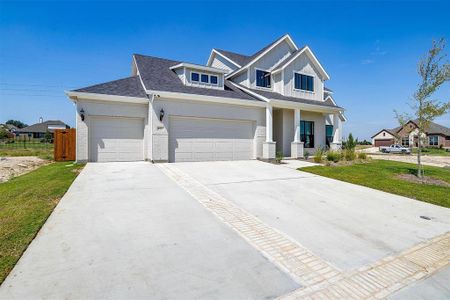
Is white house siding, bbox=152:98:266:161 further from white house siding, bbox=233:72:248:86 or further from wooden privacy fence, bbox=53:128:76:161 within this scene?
wooden privacy fence, bbox=53:128:76:161

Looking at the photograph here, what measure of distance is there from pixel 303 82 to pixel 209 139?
10354mm

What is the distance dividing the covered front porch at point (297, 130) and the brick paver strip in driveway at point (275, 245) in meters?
9.02

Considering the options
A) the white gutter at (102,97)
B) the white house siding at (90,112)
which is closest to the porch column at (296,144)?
the white gutter at (102,97)

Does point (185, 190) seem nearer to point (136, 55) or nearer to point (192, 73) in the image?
point (192, 73)

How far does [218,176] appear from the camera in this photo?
917 cm

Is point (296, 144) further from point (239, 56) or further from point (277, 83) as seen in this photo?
point (239, 56)

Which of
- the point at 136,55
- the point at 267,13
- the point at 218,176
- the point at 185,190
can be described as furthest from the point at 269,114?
the point at 136,55

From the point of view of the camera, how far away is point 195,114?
12828 millimetres

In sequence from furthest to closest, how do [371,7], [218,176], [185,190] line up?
[371,7] → [218,176] → [185,190]

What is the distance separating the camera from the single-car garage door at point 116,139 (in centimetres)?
1167

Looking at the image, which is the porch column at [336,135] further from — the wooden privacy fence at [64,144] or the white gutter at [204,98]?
the wooden privacy fence at [64,144]

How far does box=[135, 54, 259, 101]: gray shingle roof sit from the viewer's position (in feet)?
42.4

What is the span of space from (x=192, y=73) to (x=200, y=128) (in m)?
4.51

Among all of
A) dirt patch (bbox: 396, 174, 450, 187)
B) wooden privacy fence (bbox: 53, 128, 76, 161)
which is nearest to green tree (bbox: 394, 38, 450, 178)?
dirt patch (bbox: 396, 174, 450, 187)
